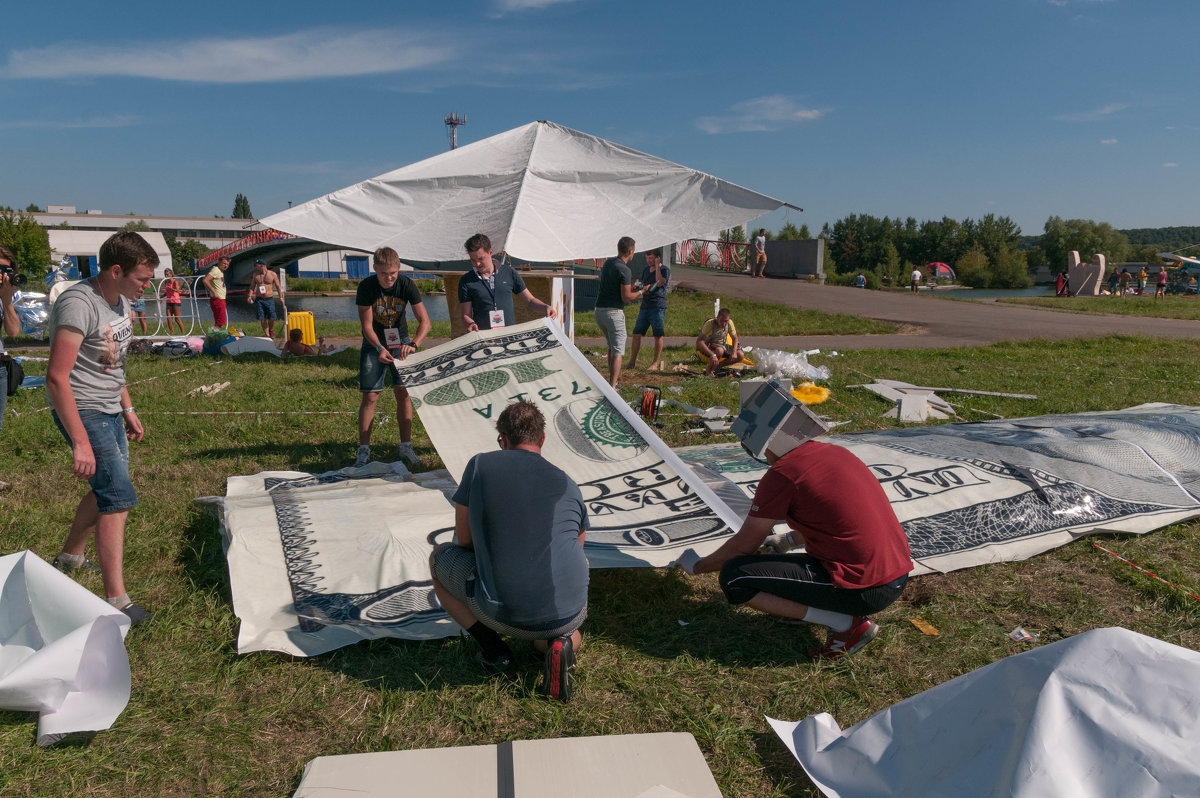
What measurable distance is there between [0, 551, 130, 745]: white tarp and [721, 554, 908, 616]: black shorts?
2.40m

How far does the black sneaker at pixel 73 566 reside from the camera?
12.7 feet

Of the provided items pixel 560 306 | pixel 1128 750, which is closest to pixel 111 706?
pixel 1128 750

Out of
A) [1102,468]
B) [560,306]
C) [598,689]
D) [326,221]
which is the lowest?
[598,689]

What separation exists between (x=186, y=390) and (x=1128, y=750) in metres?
9.40

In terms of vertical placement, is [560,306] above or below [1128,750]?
above

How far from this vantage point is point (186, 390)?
29.2 ft

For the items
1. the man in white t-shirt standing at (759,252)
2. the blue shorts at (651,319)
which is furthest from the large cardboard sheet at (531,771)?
the man in white t-shirt standing at (759,252)

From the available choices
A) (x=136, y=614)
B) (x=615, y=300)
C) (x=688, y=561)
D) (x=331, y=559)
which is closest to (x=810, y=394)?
(x=615, y=300)

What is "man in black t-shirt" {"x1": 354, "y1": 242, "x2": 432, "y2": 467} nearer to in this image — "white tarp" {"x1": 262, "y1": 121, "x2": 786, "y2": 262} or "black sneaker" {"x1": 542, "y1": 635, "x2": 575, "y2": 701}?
"white tarp" {"x1": 262, "y1": 121, "x2": 786, "y2": 262}

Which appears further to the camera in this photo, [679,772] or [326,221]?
[326,221]

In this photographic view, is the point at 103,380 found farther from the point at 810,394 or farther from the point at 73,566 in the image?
the point at 810,394

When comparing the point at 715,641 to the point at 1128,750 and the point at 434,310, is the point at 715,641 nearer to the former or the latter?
the point at 1128,750

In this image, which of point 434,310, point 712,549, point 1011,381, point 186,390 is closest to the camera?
point 712,549

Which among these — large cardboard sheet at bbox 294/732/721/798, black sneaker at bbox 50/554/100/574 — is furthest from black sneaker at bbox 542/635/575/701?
Result: black sneaker at bbox 50/554/100/574
